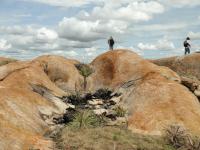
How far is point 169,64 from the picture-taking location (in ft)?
220

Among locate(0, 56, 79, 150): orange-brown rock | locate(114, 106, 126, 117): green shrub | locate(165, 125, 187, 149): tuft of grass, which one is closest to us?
locate(0, 56, 79, 150): orange-brown rock

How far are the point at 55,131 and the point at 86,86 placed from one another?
24644mm

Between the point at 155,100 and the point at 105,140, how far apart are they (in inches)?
390

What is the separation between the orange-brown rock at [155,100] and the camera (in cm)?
3375

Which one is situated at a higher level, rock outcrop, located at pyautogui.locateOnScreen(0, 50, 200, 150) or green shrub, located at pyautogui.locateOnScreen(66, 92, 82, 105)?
rock outcrop, located at pyautogui.locateOnScreen(0, 50, 200, 150)

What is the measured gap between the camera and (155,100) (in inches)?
1449

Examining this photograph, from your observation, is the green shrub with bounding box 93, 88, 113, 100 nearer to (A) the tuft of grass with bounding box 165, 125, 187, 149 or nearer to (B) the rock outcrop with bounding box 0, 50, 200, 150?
(B) the rock outcrop with bounding box 0, 50, 200, 150

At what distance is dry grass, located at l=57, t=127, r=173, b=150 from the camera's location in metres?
27.3

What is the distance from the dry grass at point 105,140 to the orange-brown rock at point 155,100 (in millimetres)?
2772

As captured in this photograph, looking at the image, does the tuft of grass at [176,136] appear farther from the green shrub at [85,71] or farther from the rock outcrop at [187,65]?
the rock outcrop at [187,65]

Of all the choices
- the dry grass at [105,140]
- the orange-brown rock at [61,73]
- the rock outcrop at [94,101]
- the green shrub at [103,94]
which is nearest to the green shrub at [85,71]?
the orange-brown rock at [61,73]

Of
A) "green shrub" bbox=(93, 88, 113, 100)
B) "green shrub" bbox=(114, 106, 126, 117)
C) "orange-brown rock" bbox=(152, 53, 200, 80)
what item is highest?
"orange-brown rock" bbox=(152, 53, 200, 80)

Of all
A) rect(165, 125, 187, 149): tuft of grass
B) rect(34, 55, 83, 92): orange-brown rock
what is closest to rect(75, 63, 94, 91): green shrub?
rect(34, 55, 83, 92): orange-brown rock

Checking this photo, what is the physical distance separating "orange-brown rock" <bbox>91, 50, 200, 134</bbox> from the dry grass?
2.77 metres
